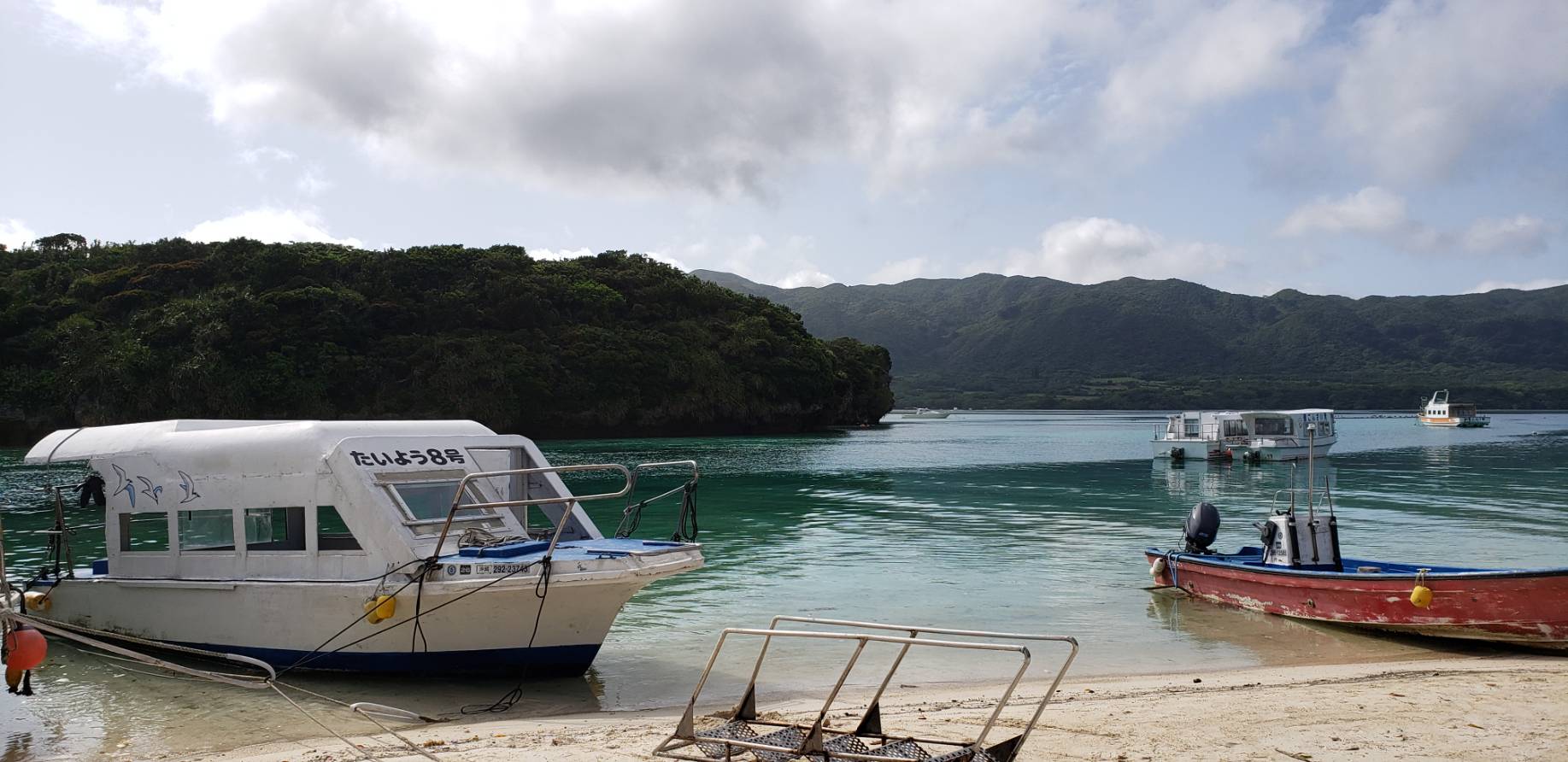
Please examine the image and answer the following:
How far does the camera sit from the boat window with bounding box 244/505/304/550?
11852 millimetres

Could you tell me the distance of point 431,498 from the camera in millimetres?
12234

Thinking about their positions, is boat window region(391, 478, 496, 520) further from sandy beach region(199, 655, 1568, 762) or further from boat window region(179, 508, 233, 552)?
sandy beach region(199, 655, 1568, 762)

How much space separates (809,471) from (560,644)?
146ft

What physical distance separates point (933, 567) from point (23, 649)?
648 inches

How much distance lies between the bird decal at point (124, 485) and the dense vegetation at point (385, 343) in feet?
258

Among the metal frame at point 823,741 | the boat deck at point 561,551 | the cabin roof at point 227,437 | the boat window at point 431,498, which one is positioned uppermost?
the cabin roof at point 227,437

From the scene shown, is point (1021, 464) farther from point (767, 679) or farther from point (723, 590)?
point (767, 679)

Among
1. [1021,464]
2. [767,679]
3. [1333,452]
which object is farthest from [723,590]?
[1333,452]

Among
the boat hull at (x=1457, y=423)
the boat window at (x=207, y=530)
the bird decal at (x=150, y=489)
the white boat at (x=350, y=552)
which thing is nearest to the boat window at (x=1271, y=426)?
the white boat at (x=350, y=552)

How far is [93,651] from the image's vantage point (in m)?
13.5

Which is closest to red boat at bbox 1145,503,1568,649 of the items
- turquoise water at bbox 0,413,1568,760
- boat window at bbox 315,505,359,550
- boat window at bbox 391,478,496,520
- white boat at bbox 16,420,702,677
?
turquoise water at bbox 0,413,1568,760

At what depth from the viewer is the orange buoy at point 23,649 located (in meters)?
9.54

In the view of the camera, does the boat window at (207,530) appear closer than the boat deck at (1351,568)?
Yes

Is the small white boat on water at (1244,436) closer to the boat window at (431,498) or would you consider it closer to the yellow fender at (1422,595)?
the yellow fender at (1422,595)
